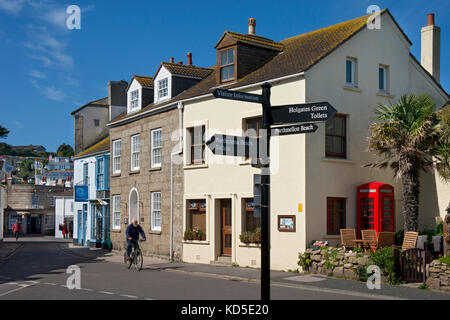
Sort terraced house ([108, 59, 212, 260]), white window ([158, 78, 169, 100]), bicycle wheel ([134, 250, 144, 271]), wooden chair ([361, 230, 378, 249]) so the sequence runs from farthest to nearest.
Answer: white window ([158, 78, 169, 100]) → terraced house ([108, 59, 212, 260]) → bicycle wheel ([134, 250, 144, 271]) → wooden chair ([361, 230, 378, 249])

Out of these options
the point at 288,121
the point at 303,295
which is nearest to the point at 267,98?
the point at 288,121

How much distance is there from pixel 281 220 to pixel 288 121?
444 inches

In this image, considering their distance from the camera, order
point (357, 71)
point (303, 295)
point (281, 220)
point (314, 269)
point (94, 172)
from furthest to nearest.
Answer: point (94, 172)
point (357, 71)
point (281, 220)
point (314, 269)
point (303, 295)

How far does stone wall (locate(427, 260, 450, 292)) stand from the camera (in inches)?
563

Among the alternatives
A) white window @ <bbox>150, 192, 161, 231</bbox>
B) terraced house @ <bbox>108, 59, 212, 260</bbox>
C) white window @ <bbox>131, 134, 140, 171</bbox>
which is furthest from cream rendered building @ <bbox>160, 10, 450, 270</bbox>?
white window @ <bbox>131, 134, 140, 171</bbox>

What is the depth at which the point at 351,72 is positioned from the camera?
2089 cm

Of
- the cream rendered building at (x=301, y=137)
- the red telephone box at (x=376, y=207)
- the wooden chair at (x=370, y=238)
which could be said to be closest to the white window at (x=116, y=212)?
the cream rendered building at (x=301, y=137)

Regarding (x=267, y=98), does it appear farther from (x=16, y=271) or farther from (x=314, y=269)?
(x=16, y=271)

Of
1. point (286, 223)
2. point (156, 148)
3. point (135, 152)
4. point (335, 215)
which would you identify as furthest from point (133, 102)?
point (335, 215)

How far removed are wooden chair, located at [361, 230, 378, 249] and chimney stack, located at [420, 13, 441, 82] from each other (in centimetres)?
1036

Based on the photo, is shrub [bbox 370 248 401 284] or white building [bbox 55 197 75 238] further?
white building [bbox 55 197 75 238]

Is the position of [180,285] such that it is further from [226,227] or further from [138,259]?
[226,227]

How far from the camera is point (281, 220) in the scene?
19.5 m

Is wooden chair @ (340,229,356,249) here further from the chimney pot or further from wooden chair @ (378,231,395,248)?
the chimney pot
